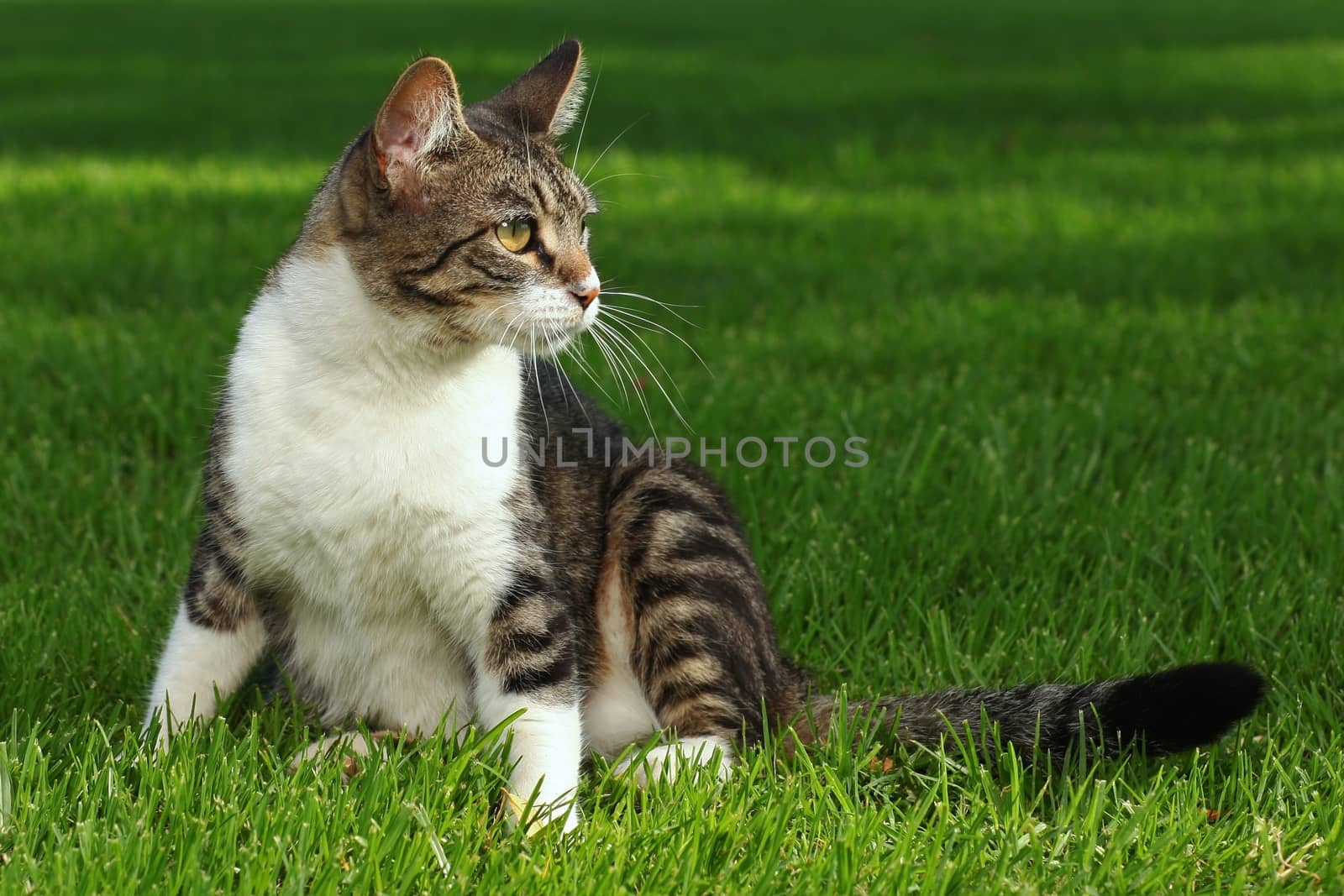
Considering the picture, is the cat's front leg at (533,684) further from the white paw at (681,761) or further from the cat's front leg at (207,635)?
the cat's front leg at (207,635)

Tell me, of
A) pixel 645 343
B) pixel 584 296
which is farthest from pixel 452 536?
pixel 645 343

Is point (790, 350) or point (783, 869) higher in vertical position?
point (790, 350)

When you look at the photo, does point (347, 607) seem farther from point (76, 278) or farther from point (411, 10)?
point (411, 10)

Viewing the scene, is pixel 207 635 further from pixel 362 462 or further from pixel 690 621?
pixel 690 621

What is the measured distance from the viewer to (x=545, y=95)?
127 inches

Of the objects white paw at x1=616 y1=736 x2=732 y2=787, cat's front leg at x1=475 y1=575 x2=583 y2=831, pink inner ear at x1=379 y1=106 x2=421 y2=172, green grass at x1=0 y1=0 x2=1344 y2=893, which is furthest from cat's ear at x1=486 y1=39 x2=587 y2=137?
white paw at x1=616 y1=736 x2=732 y2=787

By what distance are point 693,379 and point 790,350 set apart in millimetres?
609

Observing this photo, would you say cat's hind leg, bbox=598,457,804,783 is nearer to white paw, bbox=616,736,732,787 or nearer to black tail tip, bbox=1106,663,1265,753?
white paw, bbox=616,736,732,787

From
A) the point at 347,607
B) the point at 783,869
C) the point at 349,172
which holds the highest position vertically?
the point at 349,172

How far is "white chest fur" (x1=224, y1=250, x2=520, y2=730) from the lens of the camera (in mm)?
2842

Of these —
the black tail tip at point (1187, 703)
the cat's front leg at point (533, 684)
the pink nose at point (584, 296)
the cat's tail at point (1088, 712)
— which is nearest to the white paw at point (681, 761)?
the cat's front leg at point (533, 684)

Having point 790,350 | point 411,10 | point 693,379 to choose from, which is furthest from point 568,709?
point 411,10

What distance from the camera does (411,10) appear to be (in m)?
22.2

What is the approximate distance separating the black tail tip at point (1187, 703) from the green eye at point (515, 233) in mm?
1585
